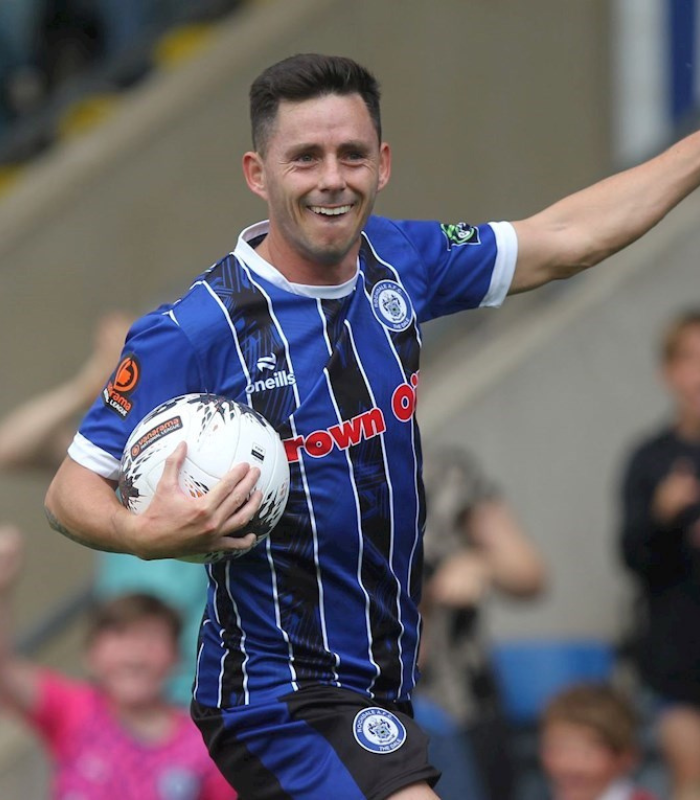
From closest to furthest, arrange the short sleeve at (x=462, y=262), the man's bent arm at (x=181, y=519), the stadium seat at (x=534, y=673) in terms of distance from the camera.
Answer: the man's bent arm at (x=181, y=519)
the short sleeve at (x=462, y=262)
the stadium seat at (x=534, y=673)

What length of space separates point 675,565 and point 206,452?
3.48 m

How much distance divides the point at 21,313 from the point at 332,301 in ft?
22.1

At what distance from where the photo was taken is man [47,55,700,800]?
3984 mm

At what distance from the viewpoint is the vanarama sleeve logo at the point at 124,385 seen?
157 inches

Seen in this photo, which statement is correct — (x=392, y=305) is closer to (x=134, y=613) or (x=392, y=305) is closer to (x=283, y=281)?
(x=283, y=281)

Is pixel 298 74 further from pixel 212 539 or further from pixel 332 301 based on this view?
pixel 212 539

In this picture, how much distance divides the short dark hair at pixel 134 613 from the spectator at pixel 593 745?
1.40 m

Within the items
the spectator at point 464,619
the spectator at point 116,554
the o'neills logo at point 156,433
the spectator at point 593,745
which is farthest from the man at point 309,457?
the spectator at point 116,554

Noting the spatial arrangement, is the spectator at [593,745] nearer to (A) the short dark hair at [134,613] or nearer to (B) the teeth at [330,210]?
(A) the short dark hair at [134,613]

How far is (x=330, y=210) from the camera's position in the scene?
13.1 feet

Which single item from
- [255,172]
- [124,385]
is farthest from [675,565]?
[124,385]

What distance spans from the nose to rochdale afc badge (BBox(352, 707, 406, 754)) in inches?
47.2

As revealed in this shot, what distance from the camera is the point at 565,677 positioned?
7.48 meters

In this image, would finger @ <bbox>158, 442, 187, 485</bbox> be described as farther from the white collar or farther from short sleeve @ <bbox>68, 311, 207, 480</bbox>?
the white collar
